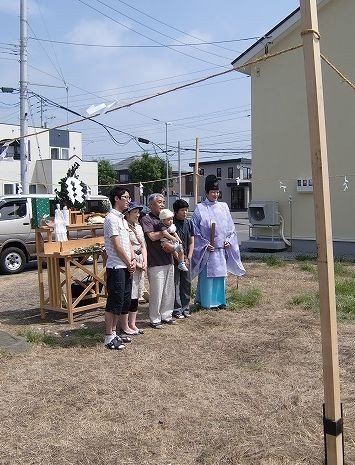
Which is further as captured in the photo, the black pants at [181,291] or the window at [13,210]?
the window at [13,210]

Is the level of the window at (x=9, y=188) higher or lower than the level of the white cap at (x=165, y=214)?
higher

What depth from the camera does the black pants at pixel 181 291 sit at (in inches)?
256

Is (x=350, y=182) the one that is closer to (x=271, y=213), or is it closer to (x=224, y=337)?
(x=271, y=213)

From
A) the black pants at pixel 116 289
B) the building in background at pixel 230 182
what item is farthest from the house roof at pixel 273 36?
the building in background at pixel 230 182

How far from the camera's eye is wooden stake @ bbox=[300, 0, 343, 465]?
2480mm

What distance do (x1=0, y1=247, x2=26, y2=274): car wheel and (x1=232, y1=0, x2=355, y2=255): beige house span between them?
21.1 ft

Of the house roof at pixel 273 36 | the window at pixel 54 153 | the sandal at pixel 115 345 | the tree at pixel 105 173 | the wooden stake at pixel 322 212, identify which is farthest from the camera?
the tree at pixel 105 173

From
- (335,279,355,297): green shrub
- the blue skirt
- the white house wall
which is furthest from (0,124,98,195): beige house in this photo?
the blue skirt

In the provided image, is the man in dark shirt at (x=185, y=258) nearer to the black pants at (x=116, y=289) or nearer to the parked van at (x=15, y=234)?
the black pants at (x=116, y=289)

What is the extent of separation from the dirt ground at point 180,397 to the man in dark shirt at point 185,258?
0.95 ft

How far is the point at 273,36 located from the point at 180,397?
1157 cm

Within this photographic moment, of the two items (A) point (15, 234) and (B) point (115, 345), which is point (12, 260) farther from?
(B) point (115, 345)

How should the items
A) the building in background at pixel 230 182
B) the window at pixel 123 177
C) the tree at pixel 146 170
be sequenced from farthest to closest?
the window at pixel 123 177
the building in background at pixel 230 182
the tree at pixel 146 170

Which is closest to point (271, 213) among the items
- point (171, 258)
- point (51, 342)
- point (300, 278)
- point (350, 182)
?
point (350, 182)
